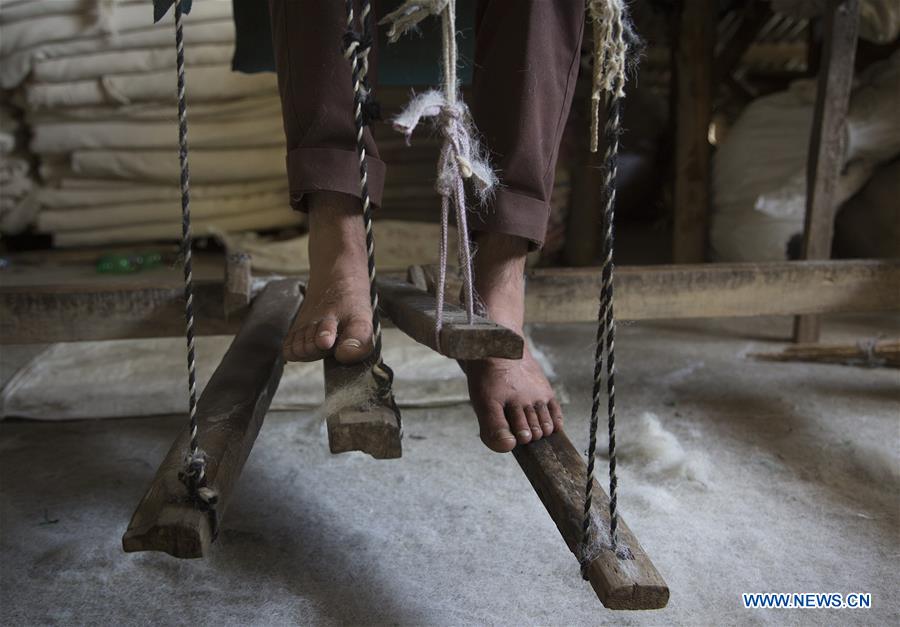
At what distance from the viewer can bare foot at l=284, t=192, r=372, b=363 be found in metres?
0.87

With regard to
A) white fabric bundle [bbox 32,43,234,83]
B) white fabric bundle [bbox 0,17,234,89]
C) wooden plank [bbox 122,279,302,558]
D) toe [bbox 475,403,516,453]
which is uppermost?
white fabric bundle [bbox 0,17,234,89]

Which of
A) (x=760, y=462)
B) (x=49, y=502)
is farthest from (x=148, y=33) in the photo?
(x=760, y=462)

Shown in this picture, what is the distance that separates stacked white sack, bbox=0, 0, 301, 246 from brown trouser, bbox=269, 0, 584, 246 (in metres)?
1.86

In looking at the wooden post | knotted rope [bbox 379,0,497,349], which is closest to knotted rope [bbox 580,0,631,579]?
knotted rope [bbox 379,0,497,349]

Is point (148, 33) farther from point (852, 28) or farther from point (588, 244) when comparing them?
point (852, 28)

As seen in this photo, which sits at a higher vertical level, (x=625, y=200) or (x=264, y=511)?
(x=625, y=200)

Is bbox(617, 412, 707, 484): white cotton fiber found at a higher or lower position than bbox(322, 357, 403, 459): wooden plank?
lower

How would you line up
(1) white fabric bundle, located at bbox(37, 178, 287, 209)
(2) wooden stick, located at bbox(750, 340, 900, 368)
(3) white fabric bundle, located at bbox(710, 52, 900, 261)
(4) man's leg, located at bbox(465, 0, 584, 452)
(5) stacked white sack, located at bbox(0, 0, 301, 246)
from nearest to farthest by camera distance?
1. (4) man's leg, located at bbox(465, 0, 584, 452)
2. (2) wooden stick, located at bbox(750, 340, 900, 368)
3. (3) white fabric bundle, located at bbox(710, 52, 900, 261)
4. (5) stacked white sack, located at bbox(0, 0, 301, 246)
5. (1) white fabric bundle, located at bbox(37, 178, 287, 209)

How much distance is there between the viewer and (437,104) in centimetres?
75

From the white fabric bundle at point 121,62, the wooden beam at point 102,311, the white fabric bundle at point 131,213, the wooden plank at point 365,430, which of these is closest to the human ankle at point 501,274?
the wooden plank at point 365,430

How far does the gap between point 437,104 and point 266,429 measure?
2.98ft

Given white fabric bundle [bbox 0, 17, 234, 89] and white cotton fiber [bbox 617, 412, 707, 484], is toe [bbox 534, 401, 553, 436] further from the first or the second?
white fabric bundle [bbox 0, 17, 234, 89]

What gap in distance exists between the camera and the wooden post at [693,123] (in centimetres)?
230

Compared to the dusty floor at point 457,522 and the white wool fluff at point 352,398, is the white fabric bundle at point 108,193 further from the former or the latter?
the white wool fluff at point 352,398
